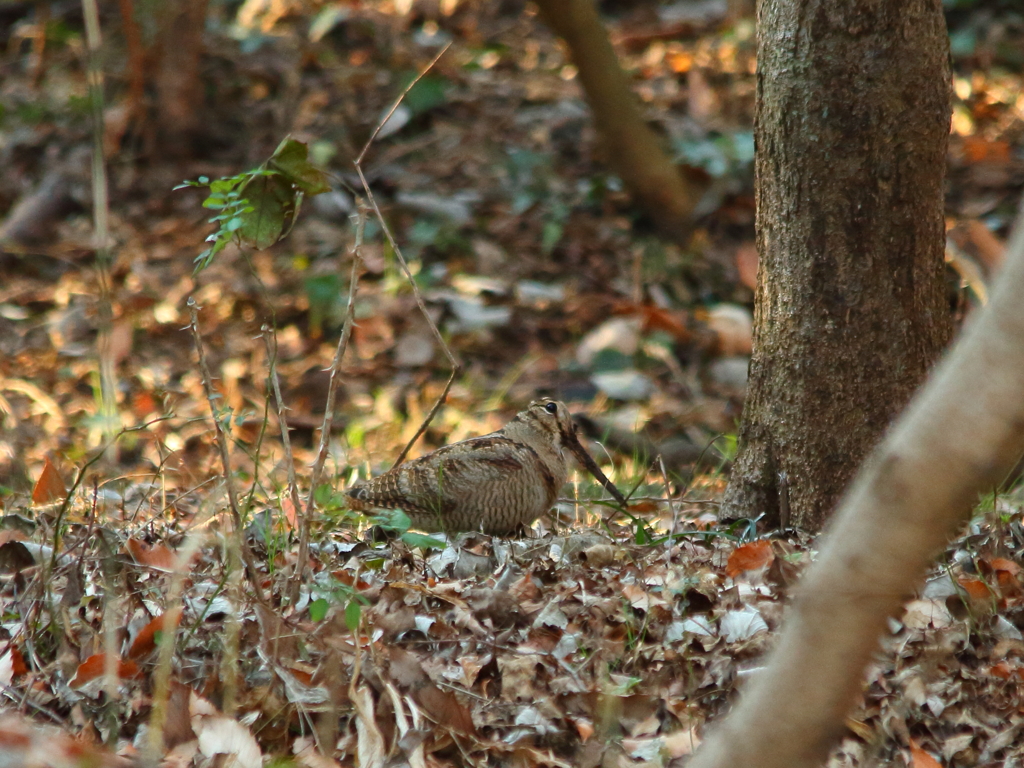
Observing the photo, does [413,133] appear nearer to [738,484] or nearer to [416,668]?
[738,484]

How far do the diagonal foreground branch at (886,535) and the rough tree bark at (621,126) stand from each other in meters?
5.94

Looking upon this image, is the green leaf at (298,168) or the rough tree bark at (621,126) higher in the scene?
the green leaf at (298,168)

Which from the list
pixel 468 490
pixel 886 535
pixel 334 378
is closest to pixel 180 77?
pixel 468 490

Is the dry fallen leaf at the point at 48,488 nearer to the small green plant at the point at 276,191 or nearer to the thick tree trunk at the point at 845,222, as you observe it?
the small green plant at the point at 276,191

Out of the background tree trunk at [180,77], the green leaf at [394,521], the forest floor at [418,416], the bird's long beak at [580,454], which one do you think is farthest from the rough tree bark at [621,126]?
the green leaf at [394,521]

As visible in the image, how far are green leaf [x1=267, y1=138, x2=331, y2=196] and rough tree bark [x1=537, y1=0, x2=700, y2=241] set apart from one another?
423cm

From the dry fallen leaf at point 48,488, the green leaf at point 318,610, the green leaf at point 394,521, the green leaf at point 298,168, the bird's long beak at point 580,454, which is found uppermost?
the green leaf at point 298,168

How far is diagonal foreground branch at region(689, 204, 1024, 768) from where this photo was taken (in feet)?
4.12

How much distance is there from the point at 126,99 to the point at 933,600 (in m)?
6.80

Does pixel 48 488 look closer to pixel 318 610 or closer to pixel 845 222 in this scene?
pixel 318 610

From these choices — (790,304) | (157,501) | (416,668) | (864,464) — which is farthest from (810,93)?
(157,501)

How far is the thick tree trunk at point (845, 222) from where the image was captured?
120 inches

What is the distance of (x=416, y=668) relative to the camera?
2.55m

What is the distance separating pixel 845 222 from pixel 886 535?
1.93 metres
